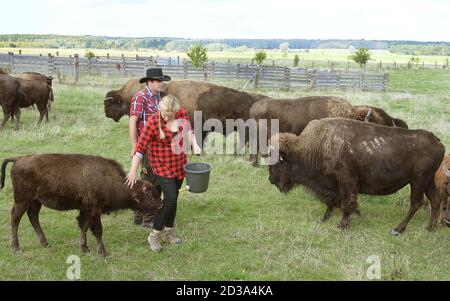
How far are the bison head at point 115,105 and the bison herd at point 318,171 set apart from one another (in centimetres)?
502

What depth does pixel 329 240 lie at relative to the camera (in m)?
6.52

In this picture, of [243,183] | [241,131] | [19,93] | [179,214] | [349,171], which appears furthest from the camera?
[19,93]

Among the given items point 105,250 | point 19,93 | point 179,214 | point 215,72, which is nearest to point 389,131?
point 179,214

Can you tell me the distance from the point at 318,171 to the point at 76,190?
148 inches

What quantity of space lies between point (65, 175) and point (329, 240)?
3.74 metres

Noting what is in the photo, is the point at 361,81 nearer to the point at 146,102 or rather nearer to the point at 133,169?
the point at 146,102

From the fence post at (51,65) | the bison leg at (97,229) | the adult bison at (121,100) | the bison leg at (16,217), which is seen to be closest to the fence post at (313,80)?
the fence post at (51,65)

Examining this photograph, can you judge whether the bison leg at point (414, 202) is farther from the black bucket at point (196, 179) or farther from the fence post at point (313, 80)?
the fence post at point (313, 80)

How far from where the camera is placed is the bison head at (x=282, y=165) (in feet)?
24.6

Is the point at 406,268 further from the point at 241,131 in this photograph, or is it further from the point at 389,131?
the point at 241,131

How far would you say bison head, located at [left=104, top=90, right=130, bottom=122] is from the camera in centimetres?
1302

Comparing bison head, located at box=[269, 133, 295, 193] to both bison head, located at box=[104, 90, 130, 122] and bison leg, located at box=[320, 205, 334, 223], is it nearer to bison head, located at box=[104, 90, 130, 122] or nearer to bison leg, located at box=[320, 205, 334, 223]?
bison leg, located at box=[320, 205, 334, 223]

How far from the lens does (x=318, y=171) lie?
24.0 ft

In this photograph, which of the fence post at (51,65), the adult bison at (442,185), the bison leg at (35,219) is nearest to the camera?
the bison leg at (35,219)
